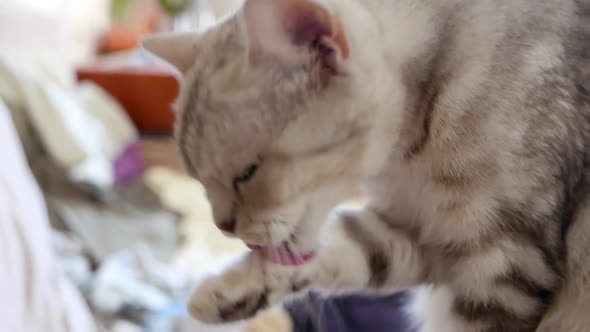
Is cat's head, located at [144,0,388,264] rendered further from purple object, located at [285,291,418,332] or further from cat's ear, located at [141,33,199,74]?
purple object, located at [285,291,418,332]

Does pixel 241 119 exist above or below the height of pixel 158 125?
above

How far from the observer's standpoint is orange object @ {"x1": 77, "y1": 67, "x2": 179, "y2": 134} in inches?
111

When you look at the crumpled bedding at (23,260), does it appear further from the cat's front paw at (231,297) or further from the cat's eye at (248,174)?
the cat's eye at (248,174)

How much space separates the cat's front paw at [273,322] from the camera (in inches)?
44.0

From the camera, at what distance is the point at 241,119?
30.0 inches

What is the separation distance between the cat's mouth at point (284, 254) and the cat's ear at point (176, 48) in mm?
270

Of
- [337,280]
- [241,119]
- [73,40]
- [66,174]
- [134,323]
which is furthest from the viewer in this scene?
[73,40]

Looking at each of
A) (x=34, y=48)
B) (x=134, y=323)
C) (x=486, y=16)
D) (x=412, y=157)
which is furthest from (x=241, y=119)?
(x=34, y=48)

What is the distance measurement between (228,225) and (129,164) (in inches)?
74.8

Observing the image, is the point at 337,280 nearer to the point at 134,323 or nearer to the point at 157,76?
the point at 134,323

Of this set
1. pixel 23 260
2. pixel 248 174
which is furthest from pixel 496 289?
pixel 23 260

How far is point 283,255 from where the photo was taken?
0.89 m

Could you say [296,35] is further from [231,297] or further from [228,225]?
[231,297]

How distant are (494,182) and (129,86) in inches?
92.3
